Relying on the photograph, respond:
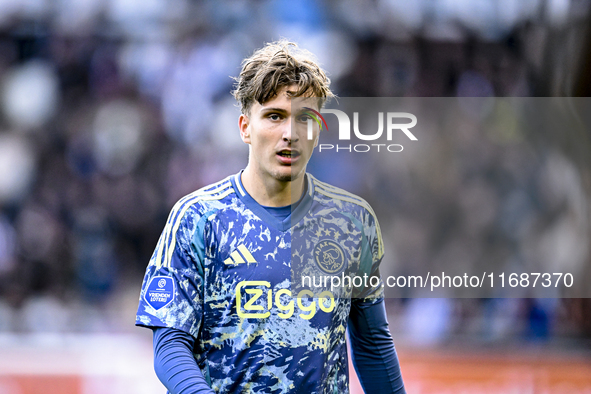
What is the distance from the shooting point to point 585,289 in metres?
2.16

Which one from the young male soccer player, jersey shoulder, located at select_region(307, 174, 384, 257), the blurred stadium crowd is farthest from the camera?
the blurred stadium crowd

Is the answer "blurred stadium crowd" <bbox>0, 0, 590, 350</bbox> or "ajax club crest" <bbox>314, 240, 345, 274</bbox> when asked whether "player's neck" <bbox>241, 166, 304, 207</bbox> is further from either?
"blurred stadium crowd" <bbox>0, 0, 590, 350</bbox>

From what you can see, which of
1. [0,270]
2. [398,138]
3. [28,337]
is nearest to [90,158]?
[0,270]

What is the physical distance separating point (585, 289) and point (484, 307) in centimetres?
39

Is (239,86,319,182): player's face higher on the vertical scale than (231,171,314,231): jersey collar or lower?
higher

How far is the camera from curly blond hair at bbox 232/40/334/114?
1.50 meters

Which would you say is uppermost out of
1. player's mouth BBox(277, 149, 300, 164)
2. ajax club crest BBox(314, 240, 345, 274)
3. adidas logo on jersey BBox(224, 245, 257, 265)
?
player's mouth BBox(277, 149, 300, 164)

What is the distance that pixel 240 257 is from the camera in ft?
4.73

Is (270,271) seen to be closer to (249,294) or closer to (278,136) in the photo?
(249,294)

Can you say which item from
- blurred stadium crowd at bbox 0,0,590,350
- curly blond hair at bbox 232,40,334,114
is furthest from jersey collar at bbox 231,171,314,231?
blurred stadium crowd at bbox 0,0,590,350

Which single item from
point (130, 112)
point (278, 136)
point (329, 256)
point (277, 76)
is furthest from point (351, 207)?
point (130, 112)

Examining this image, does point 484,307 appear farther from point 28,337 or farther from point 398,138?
point 28,337

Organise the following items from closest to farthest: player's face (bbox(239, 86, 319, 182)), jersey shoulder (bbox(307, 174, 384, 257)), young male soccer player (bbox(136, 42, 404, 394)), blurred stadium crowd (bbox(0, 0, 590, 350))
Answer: young male soccer player (bbox(136, 42, 404, 394)) → player's face (bbox(239, 86, 319, 182)) → jersey shoulder (bbox(307, 174, 384, 257)) → blurred stadium crowd (bbox(0, 0, 590, 350))

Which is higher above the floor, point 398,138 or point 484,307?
point 398,138
